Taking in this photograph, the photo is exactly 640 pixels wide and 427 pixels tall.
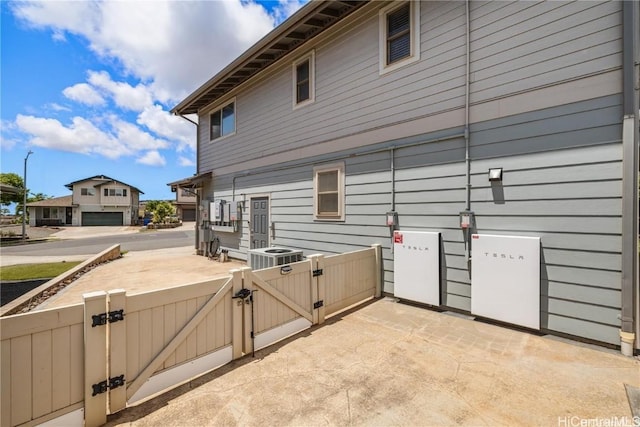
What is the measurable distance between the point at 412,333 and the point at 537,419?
1663mm

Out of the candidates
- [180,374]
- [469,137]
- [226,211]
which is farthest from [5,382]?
[226,211]

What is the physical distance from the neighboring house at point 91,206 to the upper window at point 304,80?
3820cm

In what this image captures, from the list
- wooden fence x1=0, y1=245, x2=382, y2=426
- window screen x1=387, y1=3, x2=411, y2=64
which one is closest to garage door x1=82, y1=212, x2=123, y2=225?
wooden fence x1=0, y1=245, x2=382, y2=426

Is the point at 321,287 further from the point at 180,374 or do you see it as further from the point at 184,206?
the point at 184,206

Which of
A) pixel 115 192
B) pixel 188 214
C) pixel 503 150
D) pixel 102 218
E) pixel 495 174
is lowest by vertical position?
pixel 102 218

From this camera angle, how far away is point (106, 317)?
213 centimetres

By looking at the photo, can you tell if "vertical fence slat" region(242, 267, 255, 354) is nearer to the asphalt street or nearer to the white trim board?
the white trim board

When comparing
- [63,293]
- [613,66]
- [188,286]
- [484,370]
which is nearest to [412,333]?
[484,370]

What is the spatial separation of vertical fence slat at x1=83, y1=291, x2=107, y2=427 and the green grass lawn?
792cm

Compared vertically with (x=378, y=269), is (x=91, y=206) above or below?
above

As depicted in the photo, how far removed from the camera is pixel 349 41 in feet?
19.3

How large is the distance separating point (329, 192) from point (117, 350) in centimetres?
486

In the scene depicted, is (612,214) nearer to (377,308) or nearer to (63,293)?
(377,308)

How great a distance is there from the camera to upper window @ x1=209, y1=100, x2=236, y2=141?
9.42m
